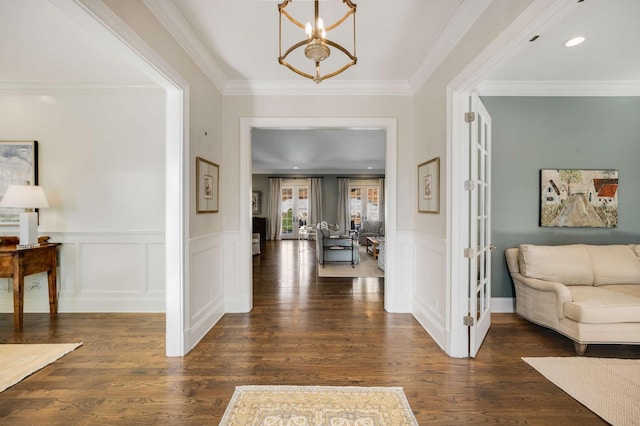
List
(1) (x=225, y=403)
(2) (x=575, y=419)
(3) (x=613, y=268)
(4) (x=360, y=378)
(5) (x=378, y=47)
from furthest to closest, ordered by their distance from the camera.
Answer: (3) (x=613, y=268) < (5) (x=378, y=47) < (4) (x=360, y=378) < (1) (x=225, y=403) < (2) (x=575, y=419)

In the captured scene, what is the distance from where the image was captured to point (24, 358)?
2.42 m

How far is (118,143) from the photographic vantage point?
11.4 feet

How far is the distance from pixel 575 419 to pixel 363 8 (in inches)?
126

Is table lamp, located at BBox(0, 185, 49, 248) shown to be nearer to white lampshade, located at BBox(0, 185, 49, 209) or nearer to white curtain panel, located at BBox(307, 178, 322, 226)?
white lampshade, located at BBox(0, 185, 49, 209)

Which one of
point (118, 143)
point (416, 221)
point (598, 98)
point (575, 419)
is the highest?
point (598, 98)

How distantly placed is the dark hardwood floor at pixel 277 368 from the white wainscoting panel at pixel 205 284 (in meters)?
0.14

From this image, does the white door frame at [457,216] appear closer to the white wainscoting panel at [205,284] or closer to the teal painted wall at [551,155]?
the teal painted wall at [551,155]

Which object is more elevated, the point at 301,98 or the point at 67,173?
the point at 301,98

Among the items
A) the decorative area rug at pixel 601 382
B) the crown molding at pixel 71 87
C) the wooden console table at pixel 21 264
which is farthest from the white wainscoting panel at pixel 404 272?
the wooden console table at pixel 21 264

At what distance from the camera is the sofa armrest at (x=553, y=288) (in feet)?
8.73

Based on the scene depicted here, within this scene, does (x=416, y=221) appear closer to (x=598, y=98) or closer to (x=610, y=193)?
(x=610, y=193)

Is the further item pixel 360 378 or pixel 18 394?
pixel 360 378

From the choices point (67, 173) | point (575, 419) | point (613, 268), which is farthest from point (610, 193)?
point (67, 173)

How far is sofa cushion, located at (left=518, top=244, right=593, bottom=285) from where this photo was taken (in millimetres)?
3068
